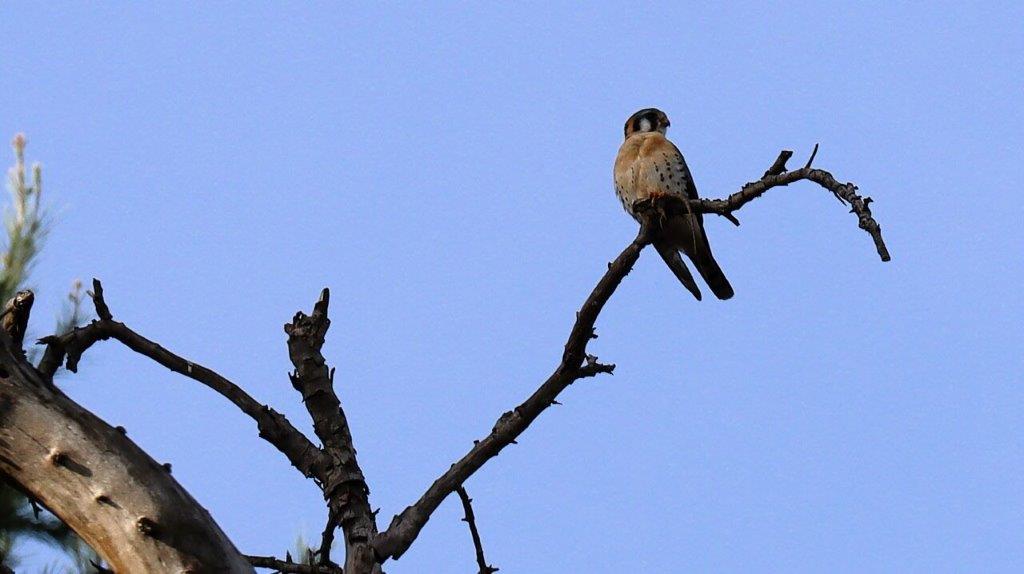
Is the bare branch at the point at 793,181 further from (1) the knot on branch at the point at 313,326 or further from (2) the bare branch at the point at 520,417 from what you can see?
(1) the knot on branch at the point at 313,326

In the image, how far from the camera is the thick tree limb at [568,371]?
2787mm

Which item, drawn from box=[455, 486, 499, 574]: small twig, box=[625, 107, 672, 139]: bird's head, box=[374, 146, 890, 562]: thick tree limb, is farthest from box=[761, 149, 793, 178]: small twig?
box=[625, 107, 672, 139]: bird's head

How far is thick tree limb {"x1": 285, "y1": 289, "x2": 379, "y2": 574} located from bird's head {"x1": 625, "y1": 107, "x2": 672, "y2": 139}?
149 inches

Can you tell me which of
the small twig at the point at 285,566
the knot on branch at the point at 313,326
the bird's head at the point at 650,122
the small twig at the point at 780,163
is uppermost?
the bird's head at the point at 650,122

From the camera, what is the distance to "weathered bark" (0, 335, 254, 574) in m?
1.97

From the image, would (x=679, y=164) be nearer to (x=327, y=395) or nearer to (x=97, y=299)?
(x=327, y=395)

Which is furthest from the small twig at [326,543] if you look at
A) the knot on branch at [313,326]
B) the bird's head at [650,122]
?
the bird's head at [650,122]

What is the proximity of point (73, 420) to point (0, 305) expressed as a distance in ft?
6.87

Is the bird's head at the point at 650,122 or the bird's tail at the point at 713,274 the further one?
the bird's head at the point at 650,122

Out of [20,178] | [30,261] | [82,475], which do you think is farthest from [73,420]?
[20,178]

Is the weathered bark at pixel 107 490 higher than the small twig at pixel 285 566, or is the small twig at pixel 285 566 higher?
the small twig at pixel 285 566

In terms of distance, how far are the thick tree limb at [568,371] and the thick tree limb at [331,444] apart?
97 millimetres

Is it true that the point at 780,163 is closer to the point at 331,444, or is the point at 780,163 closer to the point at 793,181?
the point at 793,181

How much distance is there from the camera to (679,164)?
19.8ft
